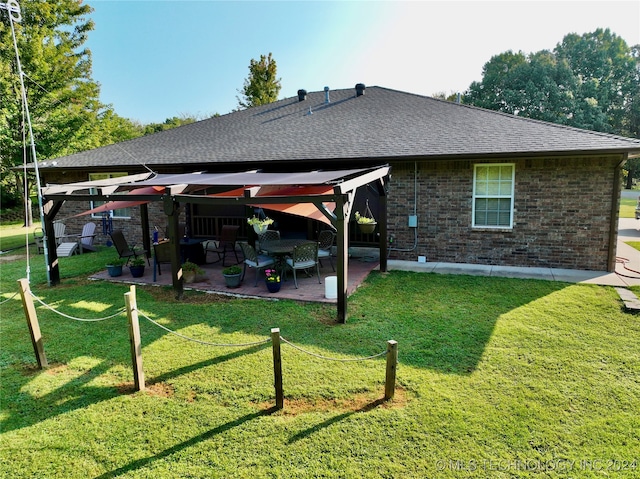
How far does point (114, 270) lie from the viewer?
9297 millimetres

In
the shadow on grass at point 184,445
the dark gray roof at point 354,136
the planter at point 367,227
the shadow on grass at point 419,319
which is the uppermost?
the dark gray roof at point 354,136

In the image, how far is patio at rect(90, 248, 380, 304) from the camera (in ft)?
25.2

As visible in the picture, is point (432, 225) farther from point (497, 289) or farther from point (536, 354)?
point (536, 354)

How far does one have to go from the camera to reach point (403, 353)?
5148 mm

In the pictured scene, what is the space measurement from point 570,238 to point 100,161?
45.9ft

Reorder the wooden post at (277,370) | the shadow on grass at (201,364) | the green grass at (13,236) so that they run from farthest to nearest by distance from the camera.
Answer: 1. the green grass at (13,236)
2. the shadow on grass at (201,364)
3. the wooden post at (277,370)

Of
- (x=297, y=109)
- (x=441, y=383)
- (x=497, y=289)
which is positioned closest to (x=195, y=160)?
(x=297, y=109)

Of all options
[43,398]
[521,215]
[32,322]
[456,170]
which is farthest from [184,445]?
[521,215]

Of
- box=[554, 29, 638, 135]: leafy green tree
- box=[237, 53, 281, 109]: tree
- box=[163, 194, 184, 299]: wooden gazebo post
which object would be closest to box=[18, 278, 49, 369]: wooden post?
box=[163, 194, 184, 299]: wooden gazebo post

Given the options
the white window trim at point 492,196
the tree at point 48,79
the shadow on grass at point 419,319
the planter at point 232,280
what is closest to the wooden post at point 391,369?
the shadow on grass at point 419,319

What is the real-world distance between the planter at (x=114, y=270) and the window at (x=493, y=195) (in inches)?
346

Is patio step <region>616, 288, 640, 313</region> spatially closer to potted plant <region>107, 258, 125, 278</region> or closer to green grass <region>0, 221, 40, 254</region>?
potted plant <region>107, 258, 125, 278</region>

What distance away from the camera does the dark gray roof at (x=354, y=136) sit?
29.6 feet

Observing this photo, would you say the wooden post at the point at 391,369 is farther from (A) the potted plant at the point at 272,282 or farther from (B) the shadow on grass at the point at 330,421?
(A) the potted plant at the point at 272,282
